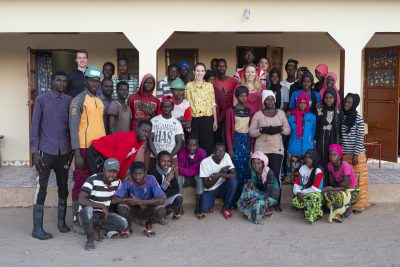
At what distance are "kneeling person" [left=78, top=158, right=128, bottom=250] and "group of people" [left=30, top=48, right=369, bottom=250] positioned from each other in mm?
11

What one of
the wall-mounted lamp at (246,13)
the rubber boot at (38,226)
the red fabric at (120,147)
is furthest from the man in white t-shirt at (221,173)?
the wall-mounted lamp at (246,13)

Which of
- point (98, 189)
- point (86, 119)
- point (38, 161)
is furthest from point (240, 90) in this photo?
point (38, 161)

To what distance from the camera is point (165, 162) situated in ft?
17.6

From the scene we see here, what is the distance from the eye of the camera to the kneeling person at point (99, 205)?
468cm

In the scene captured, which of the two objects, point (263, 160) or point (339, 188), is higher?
point (263, 160)

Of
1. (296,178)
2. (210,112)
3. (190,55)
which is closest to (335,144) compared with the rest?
(296,178)

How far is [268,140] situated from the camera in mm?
5840

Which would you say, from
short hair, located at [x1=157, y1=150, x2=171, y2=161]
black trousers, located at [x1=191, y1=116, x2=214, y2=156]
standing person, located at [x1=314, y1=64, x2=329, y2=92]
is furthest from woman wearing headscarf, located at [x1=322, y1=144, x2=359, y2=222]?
short hair, located at [x1=157, y1=150, x2=171, y2=161]

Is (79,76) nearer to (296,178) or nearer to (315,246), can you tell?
(296,178)

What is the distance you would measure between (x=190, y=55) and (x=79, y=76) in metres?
3.11

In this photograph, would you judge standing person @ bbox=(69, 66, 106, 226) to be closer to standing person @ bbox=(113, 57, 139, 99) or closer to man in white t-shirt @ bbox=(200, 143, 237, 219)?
standing person @ bbox=(113, 57, 139, 99)

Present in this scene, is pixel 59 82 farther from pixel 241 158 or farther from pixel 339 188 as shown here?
pixel 339 188

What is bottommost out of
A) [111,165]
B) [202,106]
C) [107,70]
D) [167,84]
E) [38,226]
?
[38,226]

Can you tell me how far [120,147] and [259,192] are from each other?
1.82 m
